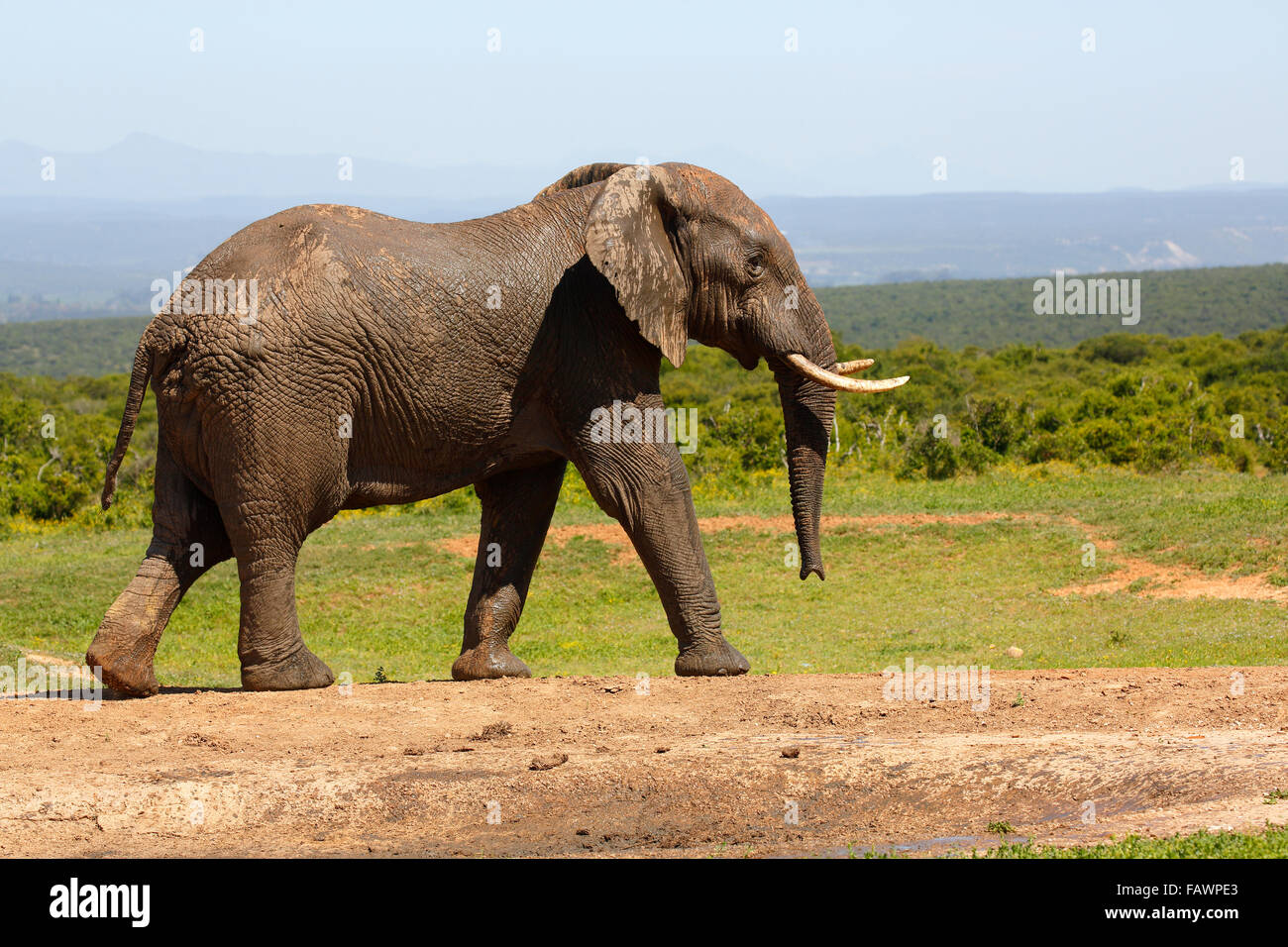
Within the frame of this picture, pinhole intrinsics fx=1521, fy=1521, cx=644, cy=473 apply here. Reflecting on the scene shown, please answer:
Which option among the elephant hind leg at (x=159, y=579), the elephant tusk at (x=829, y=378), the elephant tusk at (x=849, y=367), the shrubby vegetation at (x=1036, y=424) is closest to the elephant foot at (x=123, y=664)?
the elephant hind leg at (x=159, y=579)

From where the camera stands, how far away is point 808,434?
9.48 m

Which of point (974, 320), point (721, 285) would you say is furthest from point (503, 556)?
point (974, 320)

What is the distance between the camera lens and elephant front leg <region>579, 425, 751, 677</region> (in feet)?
29.0

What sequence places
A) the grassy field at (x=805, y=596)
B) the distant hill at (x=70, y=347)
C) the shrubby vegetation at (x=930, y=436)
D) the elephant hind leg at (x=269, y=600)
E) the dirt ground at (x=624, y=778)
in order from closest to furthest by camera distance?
the dirt ground at (x=624, y=778)
the elephant hind leg at (x=269, y=600)
the grassy field at (x=805, y=596)
the shrubby vegetation at (x=930, y=436)
the distant hill at (x=70, y=347)

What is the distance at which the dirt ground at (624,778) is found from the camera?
6523 millimetres

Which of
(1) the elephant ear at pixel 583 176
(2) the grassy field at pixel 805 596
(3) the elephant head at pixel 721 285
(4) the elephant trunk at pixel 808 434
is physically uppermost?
(1) the elephant ear at pixel 583 176

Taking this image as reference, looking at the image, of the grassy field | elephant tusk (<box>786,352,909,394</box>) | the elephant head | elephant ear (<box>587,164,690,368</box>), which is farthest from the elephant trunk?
the grassy field

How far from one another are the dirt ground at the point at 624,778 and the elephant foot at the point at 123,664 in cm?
34

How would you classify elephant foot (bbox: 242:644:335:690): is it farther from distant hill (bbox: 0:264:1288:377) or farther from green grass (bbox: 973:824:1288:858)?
distant hill (bbox: 0:264:1288:377)

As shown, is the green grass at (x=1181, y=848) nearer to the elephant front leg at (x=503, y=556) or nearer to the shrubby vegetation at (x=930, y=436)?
the elephant front leg at (x=503, y=556)

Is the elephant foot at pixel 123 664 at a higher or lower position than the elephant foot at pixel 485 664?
higher

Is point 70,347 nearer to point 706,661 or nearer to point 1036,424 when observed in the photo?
point 1036,424

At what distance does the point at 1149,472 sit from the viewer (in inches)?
910

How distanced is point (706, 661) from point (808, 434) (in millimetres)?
1546
